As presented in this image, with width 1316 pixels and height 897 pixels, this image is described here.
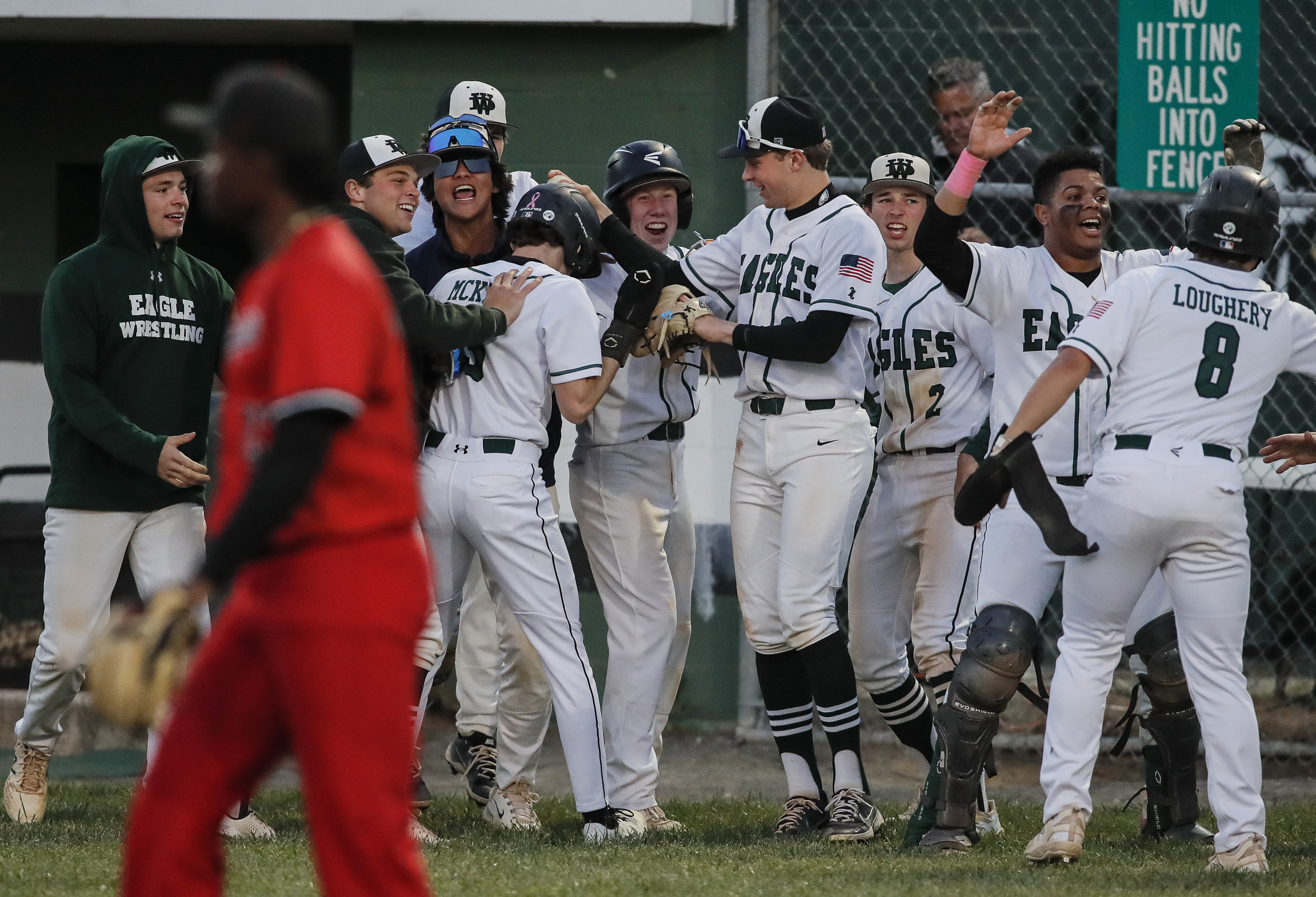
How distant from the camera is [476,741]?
5.90 meters

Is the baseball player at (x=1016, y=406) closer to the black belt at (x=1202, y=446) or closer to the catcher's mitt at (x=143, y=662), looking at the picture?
the black belt at (x=1202, y=446)

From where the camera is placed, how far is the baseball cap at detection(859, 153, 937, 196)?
601 centimetres

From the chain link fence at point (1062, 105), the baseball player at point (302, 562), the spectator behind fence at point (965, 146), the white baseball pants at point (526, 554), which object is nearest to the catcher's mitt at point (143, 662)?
the baseball player at point (302, 562)

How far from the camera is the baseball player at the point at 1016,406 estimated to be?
4699mm

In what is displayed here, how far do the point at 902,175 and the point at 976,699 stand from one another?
2.20 meters

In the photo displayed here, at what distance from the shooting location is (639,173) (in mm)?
5527

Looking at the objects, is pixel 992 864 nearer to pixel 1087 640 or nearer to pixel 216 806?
pixel 1087 640

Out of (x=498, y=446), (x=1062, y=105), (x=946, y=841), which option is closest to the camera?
(x=946, y=841)

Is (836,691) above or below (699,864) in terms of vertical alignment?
above

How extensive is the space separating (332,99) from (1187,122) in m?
4.86

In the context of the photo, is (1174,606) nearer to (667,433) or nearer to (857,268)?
(857,268)

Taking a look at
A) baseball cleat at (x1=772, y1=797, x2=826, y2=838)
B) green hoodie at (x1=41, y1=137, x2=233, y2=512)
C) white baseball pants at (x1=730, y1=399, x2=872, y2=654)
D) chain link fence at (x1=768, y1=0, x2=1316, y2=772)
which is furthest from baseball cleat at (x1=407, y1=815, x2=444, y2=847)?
chain link fence at (x1=768, y1=0, x2=1316, y2=772)

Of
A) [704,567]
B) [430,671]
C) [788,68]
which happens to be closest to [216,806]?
[430,671]

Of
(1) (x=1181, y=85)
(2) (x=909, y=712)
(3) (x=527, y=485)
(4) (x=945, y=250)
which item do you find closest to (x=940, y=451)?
(2) (x=909, y=712)
